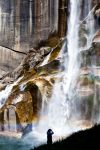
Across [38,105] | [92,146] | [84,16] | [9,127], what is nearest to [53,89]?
[38,105]

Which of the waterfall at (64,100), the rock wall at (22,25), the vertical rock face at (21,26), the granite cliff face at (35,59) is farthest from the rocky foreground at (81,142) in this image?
the vertical rock face at (21,26)

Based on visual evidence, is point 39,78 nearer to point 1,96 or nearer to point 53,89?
point 53,89

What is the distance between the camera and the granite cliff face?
92.7ft

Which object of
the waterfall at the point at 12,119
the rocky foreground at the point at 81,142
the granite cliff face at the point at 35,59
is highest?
the granite cliff face at the point at 35,59

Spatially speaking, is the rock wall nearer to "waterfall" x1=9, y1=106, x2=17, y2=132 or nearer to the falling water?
the falling water

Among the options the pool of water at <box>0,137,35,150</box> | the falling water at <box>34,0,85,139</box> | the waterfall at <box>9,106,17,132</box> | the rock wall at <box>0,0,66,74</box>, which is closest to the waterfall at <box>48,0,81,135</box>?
the falling water at <box>34,0,85,139</box>

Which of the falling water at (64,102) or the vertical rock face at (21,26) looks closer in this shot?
the falling water at (64,102)

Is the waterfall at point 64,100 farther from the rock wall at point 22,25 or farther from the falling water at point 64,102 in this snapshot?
the rock wall at point 22,25

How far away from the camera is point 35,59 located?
3591 cm

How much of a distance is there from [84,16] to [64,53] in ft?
12.8

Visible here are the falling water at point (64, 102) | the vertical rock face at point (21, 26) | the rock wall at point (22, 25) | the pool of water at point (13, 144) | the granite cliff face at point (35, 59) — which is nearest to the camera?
the pool of water at point (13, 144)

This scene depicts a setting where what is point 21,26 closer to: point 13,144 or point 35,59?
point 35,59

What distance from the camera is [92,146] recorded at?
547 inches

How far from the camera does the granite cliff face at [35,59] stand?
28264 mm
